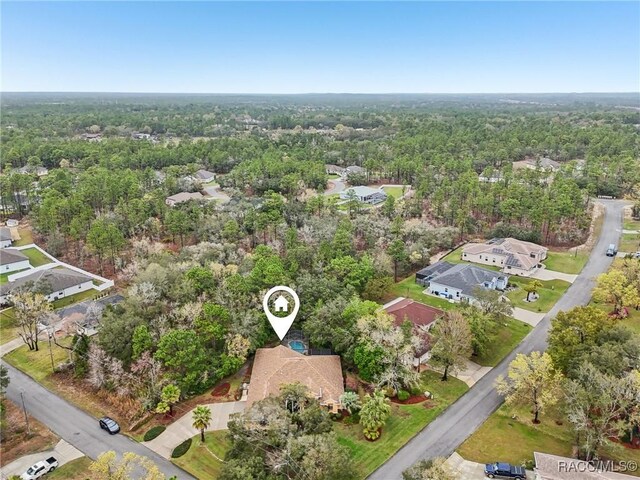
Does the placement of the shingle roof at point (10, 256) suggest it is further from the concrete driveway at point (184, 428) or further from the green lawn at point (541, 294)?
the green lawn at point (541, 294)

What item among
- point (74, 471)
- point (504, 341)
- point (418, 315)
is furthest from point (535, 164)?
point (74, 471)

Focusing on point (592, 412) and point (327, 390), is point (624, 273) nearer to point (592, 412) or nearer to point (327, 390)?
point (592, 412)

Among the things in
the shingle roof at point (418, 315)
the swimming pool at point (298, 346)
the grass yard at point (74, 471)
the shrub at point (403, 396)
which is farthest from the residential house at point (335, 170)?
the grass yard at point (74, 471)

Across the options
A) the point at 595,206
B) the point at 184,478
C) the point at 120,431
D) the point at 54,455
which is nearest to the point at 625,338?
the point at 184,478

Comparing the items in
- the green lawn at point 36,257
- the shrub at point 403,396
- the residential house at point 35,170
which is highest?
the residential house at point 35,170

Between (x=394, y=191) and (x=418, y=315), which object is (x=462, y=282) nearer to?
(x=418, y=315)
